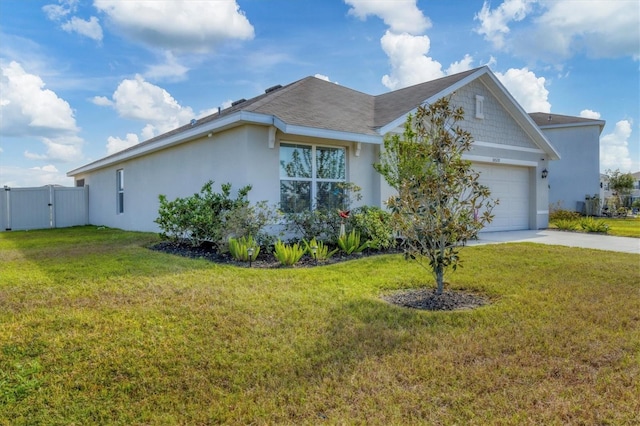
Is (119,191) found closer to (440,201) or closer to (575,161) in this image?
(440,201)

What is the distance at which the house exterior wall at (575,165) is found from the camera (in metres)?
25.0

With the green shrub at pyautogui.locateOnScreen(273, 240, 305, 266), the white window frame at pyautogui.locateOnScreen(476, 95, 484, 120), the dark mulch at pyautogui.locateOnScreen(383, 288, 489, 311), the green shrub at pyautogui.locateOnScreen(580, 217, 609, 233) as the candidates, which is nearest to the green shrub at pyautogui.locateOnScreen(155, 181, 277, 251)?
the green shrub at pyautogui.locateOnScreen(273, 240, 305, 266)

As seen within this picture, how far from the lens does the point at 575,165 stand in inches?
994

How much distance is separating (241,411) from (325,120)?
7.90 meters

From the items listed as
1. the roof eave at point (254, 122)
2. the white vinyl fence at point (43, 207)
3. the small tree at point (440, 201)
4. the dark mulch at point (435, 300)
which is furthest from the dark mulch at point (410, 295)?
the white vinyl fence at point (43, 207)

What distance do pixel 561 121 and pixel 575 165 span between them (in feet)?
10.3

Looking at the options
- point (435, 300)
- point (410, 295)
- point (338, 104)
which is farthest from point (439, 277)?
point (338, 104)

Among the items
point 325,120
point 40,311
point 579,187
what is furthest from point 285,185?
point 579,187

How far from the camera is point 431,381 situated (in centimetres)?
298

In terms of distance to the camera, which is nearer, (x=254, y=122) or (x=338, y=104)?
(x=254, y=122)

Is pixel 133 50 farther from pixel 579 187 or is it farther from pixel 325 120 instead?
pixel 579 187

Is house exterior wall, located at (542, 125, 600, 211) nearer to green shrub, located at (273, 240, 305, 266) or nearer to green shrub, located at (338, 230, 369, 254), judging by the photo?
green shrub, located at (338, 230, 369, 254)

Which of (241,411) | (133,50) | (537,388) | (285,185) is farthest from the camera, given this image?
(133,50)

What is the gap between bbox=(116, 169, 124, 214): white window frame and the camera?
16.1 meters
